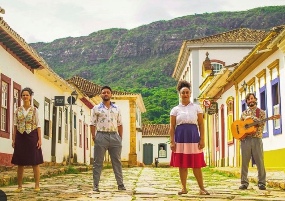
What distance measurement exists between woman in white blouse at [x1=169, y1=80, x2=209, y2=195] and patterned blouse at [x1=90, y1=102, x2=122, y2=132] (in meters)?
1.15

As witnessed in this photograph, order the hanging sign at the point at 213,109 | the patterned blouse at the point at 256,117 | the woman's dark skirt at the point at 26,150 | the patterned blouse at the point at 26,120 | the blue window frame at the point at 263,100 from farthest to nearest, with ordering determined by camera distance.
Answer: the hanging sign at the point at 213,109 < the blue window frame at the point at 263,100 < the patterned blouse at the point at 256,117 < the patterned blouse at the point at 26,120 < the woman's dark skirt at the point at 26,150

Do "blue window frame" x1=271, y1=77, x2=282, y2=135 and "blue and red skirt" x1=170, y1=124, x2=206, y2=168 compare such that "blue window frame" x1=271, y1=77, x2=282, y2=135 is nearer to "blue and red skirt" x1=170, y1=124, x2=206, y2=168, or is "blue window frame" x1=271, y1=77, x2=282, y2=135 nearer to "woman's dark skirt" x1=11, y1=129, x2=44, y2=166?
"blue and red skirt" x1=170, y1=124, x2=206, y2=168

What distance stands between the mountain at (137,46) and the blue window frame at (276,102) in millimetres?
70458

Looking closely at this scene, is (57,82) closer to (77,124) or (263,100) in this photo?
(77,124)

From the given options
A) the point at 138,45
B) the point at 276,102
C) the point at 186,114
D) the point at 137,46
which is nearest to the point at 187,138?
the point at 186,114

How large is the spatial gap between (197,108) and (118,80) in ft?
271

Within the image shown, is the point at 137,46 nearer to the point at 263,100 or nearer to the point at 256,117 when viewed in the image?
the point at 263,100

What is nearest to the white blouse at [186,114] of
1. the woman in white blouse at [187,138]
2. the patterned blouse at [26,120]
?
the woman in white blouse at [187,138]

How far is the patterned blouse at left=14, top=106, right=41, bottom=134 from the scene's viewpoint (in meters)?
8.80

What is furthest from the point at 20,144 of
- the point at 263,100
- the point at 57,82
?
the point at 57,82

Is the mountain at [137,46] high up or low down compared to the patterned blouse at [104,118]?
up

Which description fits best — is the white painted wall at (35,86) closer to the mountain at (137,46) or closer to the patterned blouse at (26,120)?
the patterned blouse at (26,120)

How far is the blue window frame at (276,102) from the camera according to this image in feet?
50.6

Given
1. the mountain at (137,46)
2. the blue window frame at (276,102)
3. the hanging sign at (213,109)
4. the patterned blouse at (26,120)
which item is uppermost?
the mountain at (137,46)
